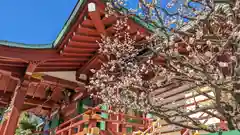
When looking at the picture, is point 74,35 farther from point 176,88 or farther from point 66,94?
point 66,94

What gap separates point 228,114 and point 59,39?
5.48 meters

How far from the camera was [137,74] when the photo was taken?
6.81 meters

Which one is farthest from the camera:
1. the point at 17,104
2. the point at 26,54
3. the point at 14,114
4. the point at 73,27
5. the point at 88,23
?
the point at 17,104

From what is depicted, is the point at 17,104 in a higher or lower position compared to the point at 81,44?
lower

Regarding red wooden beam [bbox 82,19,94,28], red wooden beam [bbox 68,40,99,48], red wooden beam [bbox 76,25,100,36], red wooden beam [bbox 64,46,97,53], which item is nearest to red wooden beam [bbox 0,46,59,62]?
red wooden beam [bbox 64,46,97,53]

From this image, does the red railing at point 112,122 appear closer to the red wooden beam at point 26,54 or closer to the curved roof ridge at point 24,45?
the red wooden beam at point 26,54

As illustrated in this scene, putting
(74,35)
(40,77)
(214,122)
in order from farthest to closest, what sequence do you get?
(40,77), (74,35), (214,122)

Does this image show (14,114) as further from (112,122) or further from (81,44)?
(112,122)

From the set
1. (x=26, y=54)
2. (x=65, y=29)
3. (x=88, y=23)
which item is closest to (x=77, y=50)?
(x=65, y=29)

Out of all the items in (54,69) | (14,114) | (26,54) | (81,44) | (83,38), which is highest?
(83,38)

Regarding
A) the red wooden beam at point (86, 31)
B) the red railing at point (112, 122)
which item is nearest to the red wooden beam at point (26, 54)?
the red wooden beam at point (86, 31)

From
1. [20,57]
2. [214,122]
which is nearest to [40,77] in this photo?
[20,57]

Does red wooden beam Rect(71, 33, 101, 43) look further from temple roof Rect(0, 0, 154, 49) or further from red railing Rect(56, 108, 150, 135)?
red railing Rect(56, 108, 150, 135)

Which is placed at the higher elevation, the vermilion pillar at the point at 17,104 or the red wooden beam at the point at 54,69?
the red wooden beam at the point at 54,69
